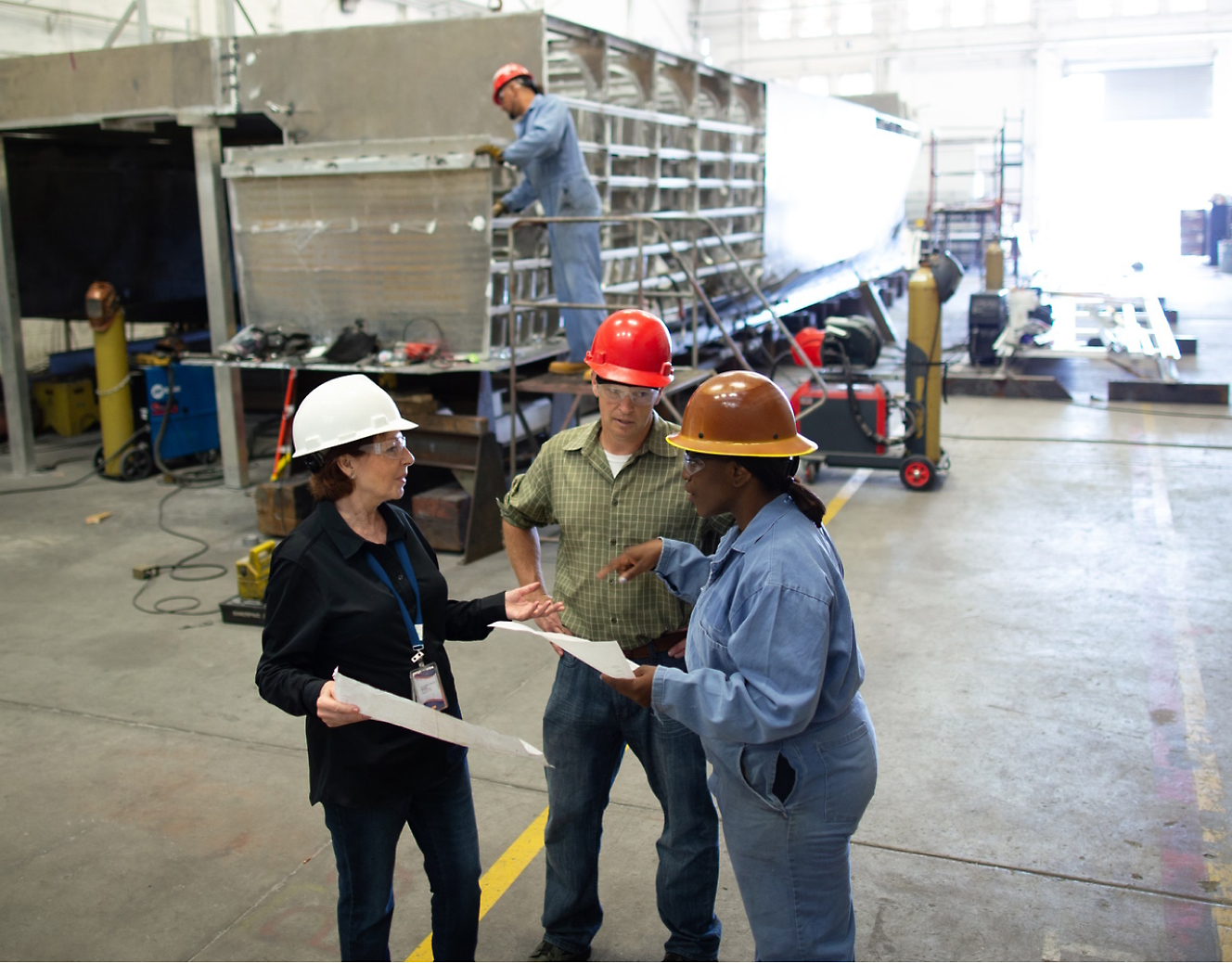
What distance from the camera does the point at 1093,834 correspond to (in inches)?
165

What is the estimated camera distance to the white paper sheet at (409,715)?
2.27 meters

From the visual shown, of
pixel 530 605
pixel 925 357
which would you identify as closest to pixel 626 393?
pixel 530 605

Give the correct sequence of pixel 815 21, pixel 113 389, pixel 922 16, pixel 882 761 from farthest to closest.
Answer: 1. pixel 815 21
2. pixel 922 16
3. pixel 113 389
4. pixel 882 761

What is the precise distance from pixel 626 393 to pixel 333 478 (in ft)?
2.91

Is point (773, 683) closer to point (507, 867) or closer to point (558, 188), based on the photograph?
point (507, 867)

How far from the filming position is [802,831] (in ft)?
7.89

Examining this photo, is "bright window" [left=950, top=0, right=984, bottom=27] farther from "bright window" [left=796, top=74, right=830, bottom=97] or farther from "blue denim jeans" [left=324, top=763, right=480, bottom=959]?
"blue denim jeans" [left=324, top=763, right=480, bottom=959]

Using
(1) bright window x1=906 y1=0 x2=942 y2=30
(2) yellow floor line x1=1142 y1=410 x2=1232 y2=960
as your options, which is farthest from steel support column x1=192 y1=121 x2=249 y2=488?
(1) bright window x1=906 y1=0 x2=942 y2=30

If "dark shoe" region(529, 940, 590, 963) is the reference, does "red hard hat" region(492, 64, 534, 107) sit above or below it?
above

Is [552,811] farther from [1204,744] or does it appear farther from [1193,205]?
[1193,205]

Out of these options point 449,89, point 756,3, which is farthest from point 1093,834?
point 756,3

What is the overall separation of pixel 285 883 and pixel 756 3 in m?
35.4

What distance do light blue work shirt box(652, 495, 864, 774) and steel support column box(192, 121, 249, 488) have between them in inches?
320

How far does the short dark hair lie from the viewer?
107 inches
